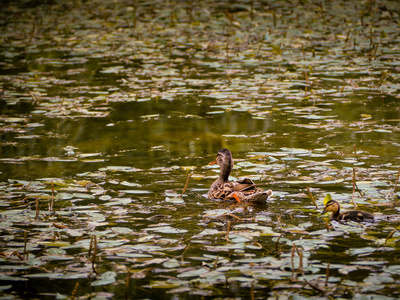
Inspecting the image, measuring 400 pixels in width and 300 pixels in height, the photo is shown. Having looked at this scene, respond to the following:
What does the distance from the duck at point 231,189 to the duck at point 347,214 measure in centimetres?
69

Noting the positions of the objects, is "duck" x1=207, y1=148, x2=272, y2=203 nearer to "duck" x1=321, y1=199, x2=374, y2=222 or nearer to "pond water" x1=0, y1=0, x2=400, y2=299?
"pond water" x1=0, y1=0, x2=400, y2=299

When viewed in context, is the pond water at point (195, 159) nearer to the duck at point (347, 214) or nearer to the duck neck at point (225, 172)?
the duck at point (347, 214)

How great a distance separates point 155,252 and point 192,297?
76 centimetres

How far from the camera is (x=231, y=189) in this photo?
6219 mm

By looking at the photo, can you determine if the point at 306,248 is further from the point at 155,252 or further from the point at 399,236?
the point at 155,252

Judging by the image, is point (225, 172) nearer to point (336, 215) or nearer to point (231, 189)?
point (231, 189)

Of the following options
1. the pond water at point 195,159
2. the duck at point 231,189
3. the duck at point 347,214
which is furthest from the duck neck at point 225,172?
the duck at point 347,214

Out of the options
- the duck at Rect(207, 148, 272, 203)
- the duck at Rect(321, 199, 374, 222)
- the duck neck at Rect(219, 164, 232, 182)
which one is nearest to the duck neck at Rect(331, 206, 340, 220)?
the duck at Rect(321, 199, 374, 222)

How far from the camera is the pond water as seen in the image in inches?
174

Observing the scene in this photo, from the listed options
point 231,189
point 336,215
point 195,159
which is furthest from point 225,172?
point 336,215

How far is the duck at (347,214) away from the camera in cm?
529

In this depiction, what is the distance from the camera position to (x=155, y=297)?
4145 mm

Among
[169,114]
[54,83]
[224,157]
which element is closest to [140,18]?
[54,83]

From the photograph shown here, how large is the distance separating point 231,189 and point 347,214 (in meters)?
1.29
